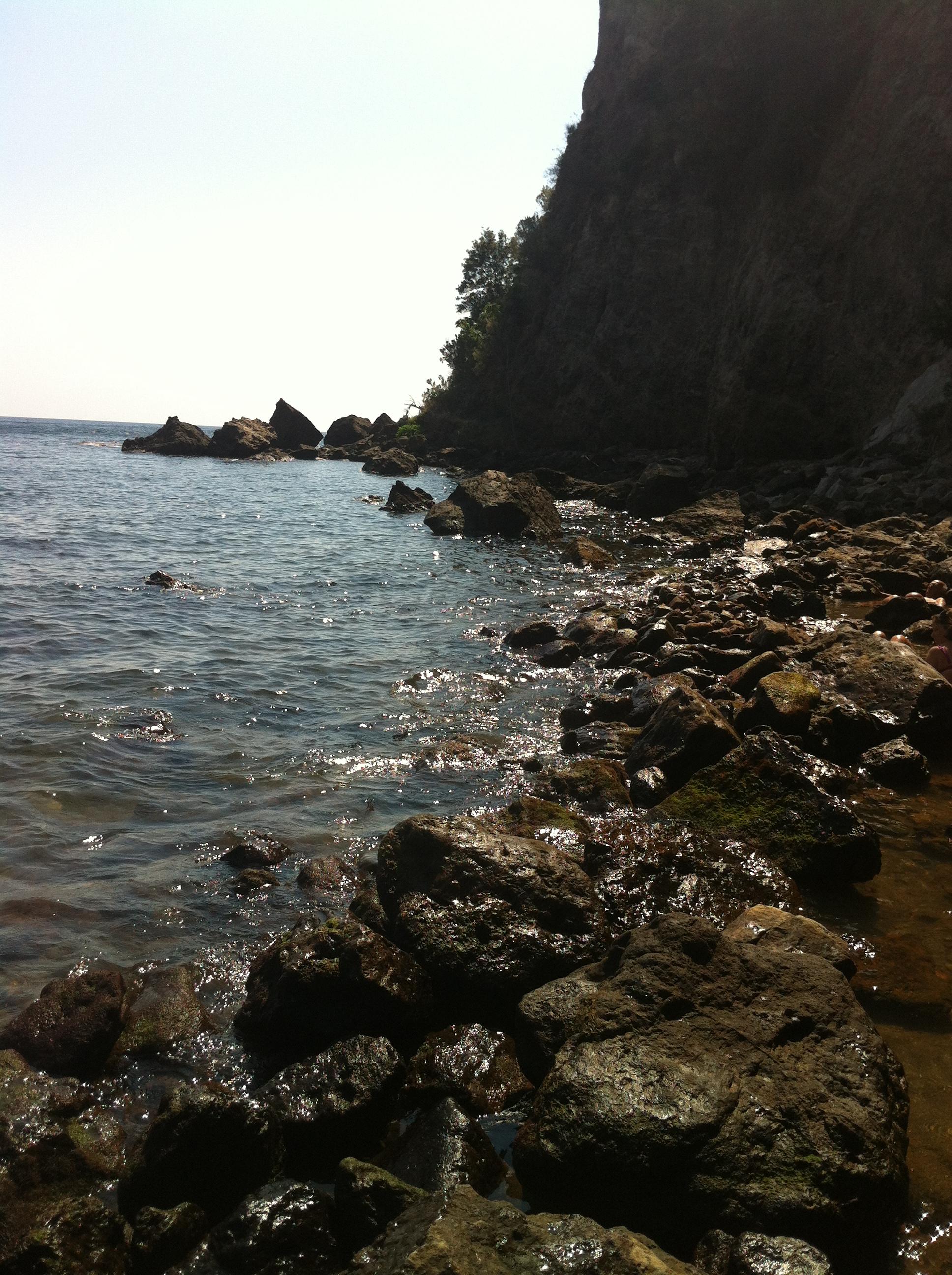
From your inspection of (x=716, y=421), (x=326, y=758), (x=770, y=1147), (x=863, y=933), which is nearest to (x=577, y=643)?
(x=326, y=758)

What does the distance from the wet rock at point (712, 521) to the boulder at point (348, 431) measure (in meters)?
57.9

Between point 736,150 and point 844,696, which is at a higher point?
point 736,150

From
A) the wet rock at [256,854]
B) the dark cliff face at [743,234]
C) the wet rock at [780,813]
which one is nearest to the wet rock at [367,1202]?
the wet rock at [256,854]

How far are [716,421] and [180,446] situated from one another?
50.2 meters

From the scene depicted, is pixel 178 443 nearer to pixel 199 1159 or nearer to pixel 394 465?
pixel 394 465

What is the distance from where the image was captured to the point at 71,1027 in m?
4.90

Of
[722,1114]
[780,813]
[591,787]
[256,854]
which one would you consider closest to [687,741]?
[591,787]

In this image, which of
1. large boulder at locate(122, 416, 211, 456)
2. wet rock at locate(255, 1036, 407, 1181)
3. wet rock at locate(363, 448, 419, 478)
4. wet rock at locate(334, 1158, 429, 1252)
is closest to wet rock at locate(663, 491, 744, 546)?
wet rock at locate(255, 1036, 407, 1181)

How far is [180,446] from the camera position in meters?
72.8

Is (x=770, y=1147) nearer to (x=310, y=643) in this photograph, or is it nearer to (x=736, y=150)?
(x=310, y=643)

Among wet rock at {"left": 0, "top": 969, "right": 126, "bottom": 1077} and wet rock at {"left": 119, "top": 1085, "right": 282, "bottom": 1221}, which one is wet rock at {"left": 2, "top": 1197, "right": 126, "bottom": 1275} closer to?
wet rock at {"left": 119, "top": 1085, "right": 282, "bottom": 1221}

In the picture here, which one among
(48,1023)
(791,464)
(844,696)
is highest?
(791,464)

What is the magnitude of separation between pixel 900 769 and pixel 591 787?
3.01 meters

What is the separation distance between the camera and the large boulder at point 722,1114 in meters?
3.60
